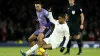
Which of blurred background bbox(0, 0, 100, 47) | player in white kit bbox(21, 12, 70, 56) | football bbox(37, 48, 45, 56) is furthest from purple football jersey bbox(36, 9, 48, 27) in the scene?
blurred background bbox(0, 0, 100, 47)

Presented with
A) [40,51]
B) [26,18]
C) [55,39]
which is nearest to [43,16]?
[55,39]

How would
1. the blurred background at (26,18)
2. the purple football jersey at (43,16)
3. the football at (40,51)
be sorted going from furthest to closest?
the blurred background at (26,18) < the purple football jersey at (43,16) < the football at (40,51)

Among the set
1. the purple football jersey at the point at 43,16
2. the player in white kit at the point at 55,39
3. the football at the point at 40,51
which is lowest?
the football at the point at 40,51

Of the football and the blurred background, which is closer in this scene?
the football

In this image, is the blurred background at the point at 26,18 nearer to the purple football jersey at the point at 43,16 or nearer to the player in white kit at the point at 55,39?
the purple football jersey at the point at 43,16

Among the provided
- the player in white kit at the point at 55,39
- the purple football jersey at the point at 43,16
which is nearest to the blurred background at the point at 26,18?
the purple football jersey at the point at 43,16

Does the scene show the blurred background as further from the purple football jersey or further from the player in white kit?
the player in white kit

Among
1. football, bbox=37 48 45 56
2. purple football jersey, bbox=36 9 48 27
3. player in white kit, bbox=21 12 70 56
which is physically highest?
purple football jersey, bbox=36 9 48 27

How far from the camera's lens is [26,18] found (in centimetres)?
2530

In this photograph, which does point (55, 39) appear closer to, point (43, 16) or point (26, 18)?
point (43, 16)

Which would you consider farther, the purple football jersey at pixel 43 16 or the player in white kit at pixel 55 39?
the purple football jersey at pixel 43 16

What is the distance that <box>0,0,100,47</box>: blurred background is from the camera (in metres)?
24.1

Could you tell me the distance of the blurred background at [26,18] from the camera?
24.1 m

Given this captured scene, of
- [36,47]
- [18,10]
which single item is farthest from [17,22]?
[36,47]
